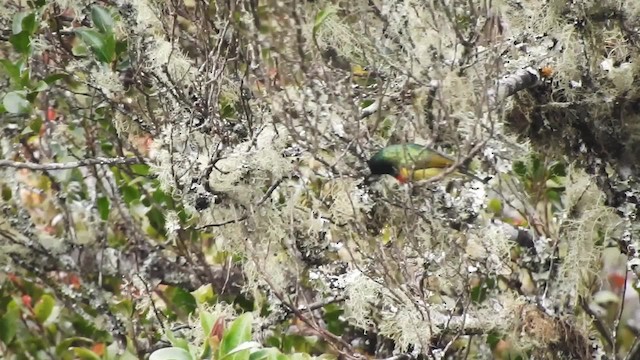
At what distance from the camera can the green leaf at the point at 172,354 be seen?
1.20 meters

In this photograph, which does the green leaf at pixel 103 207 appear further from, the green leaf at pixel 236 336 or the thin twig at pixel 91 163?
the green leaf at pixel 236 336

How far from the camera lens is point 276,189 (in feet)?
5.24

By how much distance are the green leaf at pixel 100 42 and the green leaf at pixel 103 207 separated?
660 mm

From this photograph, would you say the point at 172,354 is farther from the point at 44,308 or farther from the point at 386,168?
the point at 44,308

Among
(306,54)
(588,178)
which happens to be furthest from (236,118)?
(588,178)

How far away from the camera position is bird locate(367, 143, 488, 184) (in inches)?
55.6

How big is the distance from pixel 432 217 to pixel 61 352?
3.91 feet

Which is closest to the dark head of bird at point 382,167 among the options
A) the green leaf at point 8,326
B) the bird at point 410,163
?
the bird at point 410,163

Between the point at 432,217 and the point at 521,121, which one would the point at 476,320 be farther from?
the point at 521,121

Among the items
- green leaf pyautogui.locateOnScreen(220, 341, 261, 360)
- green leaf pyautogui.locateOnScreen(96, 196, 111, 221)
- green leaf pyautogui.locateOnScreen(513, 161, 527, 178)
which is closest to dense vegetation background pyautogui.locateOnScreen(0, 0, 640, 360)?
green leaf pyautogui.locateOnScreen(220, 341, 261, 360)

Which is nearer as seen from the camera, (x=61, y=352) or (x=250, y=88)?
(x=250, y=88)

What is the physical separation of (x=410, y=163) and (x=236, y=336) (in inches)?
15.6

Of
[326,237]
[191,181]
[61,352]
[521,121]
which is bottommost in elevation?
[61,352]

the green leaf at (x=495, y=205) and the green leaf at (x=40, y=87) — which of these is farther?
the green leaf at (x=495, y=205)
